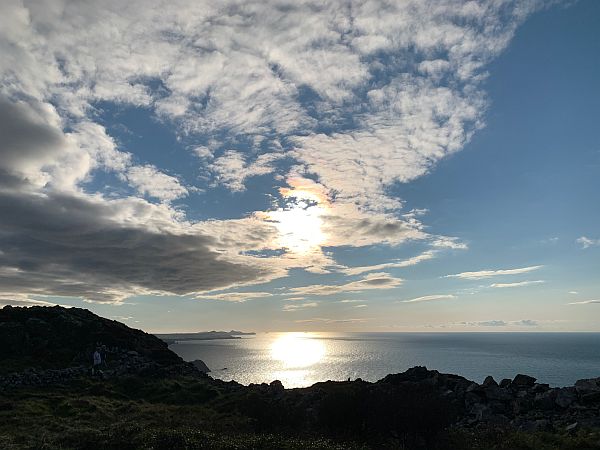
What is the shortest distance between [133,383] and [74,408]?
14651mm

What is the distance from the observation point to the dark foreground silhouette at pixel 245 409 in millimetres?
23172

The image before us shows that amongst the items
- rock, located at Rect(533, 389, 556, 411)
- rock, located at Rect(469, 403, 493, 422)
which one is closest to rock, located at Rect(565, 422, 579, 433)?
rock, located at Rect(469, 403, 493, 422)

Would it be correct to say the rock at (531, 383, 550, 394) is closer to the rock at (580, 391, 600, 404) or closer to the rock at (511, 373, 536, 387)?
→ the rock at (511, 373, 536, 387)

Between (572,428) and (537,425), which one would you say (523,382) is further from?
(572,428)

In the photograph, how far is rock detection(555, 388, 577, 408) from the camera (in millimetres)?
32625

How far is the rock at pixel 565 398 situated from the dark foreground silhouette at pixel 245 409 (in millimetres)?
73

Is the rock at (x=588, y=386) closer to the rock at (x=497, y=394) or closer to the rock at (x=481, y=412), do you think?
the rock at (x=497, y=394)

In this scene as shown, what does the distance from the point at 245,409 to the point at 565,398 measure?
2409cm

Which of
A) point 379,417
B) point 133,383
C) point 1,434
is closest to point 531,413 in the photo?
point 379,417

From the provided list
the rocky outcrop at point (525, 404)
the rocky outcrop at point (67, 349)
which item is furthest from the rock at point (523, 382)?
the rocky outcrop at point (67, 349)

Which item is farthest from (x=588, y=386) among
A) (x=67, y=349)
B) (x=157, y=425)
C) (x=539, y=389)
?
Result: (x=67, y=349)

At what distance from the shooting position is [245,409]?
32.7 m

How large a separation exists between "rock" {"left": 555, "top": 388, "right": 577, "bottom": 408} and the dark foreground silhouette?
0.24 ft

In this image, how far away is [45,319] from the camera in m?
71.8
